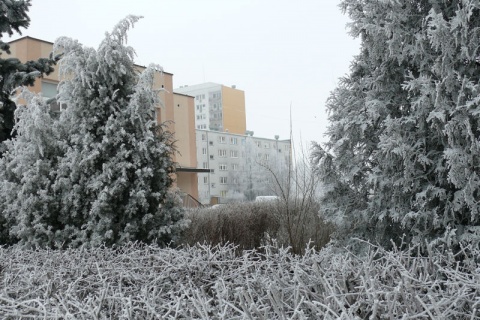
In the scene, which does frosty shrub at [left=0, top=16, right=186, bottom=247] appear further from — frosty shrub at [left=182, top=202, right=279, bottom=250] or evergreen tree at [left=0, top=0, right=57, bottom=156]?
evergreen tree at [left=0, top=0, right=57, bottom=156]

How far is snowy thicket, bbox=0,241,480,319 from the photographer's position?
1.33 meters

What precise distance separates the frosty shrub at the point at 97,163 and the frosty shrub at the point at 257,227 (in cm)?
174

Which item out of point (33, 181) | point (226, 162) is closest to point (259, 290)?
point (33, 181)

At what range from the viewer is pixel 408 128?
13.4ft

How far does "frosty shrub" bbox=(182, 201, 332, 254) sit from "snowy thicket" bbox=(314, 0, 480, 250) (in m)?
2.42

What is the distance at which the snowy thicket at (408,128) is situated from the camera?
3.75 metres

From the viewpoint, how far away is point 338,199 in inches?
186

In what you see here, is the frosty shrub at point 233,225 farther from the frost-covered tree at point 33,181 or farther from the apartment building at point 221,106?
the apartment building at point 221,106

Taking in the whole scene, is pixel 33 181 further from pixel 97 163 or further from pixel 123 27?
pixel 123 27

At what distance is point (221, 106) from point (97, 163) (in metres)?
84.8

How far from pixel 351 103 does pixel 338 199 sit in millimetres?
975

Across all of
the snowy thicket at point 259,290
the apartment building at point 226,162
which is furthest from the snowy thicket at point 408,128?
the apartment building at point 226,162

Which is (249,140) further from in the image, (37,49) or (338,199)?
(338,199)

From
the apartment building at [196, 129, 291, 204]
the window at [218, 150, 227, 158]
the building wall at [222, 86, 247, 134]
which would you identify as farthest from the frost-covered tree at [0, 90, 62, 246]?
the building wall at [222, 86, 247, 134]
